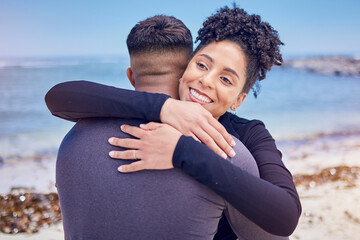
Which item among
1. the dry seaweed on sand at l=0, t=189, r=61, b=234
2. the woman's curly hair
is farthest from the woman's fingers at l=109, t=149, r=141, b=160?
the dry seaweed on sand at l=0, t=189, r=61, b=234

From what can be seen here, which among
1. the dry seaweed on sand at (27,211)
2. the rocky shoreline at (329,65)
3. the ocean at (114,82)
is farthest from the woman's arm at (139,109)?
the rocky shoreline at (329,65)

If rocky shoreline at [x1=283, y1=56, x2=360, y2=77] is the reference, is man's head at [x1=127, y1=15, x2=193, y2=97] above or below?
above

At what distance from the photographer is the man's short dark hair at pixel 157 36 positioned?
209 cm

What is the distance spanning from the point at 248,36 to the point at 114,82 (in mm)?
21155

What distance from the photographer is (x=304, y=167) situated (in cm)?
684

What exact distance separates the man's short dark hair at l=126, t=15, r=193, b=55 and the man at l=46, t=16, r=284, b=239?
67 cm

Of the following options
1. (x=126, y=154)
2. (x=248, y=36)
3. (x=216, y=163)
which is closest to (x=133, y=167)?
(x=126, y=154)

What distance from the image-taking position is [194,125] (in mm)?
1627

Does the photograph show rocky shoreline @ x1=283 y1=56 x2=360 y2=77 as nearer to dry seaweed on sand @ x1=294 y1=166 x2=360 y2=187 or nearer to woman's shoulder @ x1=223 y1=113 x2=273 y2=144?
dry seaweed on sand @ x1=294 y1=166 x2=360 y2=187

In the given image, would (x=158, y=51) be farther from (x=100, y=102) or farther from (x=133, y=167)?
(x=133, y=167)

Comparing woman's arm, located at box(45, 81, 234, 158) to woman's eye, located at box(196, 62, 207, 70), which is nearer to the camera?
woman's arm, located at box(45, 81, 234, 158)

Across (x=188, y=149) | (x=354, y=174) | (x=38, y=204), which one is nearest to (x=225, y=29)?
(x=188, y=149)

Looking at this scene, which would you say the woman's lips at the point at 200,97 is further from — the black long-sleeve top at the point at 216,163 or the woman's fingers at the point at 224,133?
the woman's fingers at the point at 224,133

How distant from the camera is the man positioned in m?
1.43
